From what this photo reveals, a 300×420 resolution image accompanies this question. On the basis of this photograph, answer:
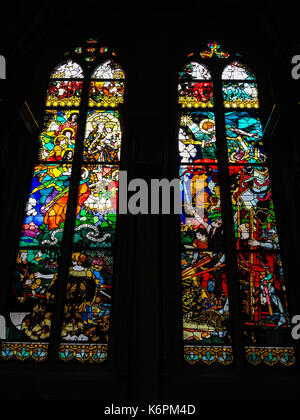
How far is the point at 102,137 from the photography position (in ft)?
17.9

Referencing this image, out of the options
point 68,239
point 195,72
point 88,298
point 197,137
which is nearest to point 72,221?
point 68,239

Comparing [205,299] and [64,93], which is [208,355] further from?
[64,93]

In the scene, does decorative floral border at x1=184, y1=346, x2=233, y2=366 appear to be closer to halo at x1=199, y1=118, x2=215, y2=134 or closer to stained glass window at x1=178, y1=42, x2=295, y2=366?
stained glass window at x1=178, y1=42, x2=295, y2=366

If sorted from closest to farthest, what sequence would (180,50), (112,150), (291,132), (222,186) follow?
(291,132) → (222,186) → (112,150) → (180,50)

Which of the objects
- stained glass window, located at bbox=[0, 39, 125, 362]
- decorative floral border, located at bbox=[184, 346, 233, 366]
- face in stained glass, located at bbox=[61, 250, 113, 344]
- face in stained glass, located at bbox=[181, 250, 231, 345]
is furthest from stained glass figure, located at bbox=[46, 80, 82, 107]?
decorative floral border, located at bbox=[184, 346, 233, 366]

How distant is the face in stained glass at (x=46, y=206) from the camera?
4.74 m

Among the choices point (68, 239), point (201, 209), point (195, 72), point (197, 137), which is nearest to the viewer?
point (68, 239)

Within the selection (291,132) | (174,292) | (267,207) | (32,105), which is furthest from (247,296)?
(32,105)

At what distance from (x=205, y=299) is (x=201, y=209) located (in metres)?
1.08

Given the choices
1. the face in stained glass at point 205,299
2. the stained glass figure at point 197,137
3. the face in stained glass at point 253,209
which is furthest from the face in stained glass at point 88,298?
the stained glass figure at point 197,137

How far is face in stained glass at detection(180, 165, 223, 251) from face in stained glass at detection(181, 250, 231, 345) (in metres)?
0.15
